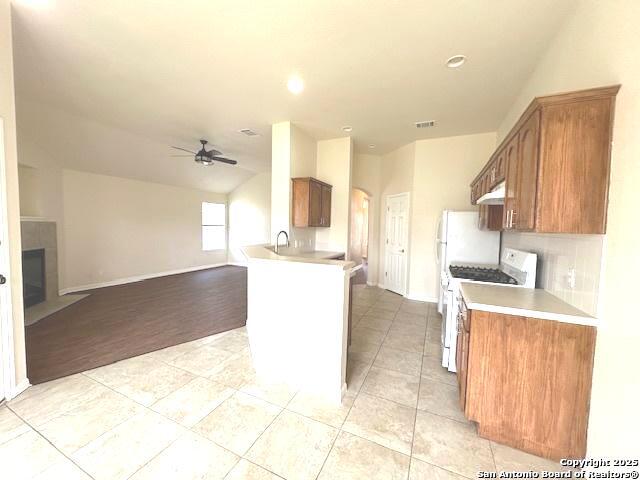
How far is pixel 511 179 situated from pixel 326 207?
307 cm

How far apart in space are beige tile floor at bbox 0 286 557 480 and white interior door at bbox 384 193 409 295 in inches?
108

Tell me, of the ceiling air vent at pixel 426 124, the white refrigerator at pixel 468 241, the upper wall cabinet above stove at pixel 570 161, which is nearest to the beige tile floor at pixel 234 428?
the upper wall cabinet above stove at pixel 570 161

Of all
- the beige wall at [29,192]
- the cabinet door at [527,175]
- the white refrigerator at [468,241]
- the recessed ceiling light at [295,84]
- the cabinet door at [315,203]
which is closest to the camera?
the cabinet door at [527,175]

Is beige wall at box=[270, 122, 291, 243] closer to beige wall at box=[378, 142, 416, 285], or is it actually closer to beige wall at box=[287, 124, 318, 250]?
beige wall at box=[287, 124, 318, 250]

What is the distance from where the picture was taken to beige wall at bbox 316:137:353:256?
4.81 meters

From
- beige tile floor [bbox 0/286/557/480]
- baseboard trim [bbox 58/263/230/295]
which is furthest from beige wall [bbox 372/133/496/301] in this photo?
baseboard trim [bbox 58/263/230/295]

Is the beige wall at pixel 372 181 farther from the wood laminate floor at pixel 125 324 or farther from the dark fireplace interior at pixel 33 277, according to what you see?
the dark fireplace interior at pixel 33 277

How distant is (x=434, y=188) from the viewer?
4754 mm

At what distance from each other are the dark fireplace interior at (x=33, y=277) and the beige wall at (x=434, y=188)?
6501mm

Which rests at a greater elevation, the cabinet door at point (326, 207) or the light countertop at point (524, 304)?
the cabinet door at point (326, 207)

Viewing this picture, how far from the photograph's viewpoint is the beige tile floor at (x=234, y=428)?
4.87 ft

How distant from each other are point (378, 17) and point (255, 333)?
2.84 metres

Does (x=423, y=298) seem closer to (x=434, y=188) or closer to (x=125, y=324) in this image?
(x=434, y=188)

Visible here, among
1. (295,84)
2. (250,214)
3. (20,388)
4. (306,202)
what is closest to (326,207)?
(306,202)
